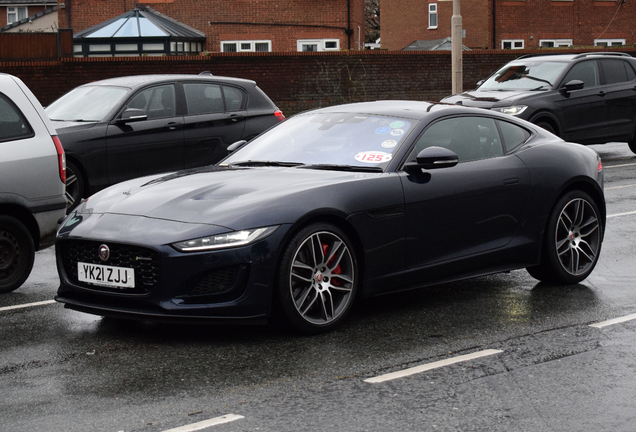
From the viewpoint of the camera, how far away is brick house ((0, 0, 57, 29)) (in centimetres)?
5980

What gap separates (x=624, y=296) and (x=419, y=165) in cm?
195

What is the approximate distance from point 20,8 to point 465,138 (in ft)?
192

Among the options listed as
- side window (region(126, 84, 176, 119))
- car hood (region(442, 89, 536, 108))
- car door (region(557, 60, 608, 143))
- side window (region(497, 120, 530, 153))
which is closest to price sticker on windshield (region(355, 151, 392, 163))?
side window (region(497, 120, 530, 153))

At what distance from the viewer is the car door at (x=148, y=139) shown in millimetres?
12297

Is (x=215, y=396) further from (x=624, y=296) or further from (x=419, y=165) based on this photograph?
(x=624, y=296)

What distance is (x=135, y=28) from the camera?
119 ft

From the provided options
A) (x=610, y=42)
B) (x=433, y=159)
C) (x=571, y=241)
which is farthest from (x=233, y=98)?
(x=610, y=42)

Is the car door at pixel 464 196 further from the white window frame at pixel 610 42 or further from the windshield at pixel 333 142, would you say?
the white window frame at pixel 610 42

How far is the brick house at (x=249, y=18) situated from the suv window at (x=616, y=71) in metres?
22.5

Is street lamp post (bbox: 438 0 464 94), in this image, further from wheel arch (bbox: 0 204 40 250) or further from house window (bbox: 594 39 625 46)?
house window (bbox: 594 39 625 46)

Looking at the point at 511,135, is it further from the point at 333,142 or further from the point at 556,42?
the point at 556,42

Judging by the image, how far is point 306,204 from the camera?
5.84m

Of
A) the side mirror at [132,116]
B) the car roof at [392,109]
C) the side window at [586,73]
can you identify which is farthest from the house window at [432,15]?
the car roof at [392,109]

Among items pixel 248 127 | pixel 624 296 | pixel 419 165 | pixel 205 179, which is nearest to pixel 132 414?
pixel 205 179
